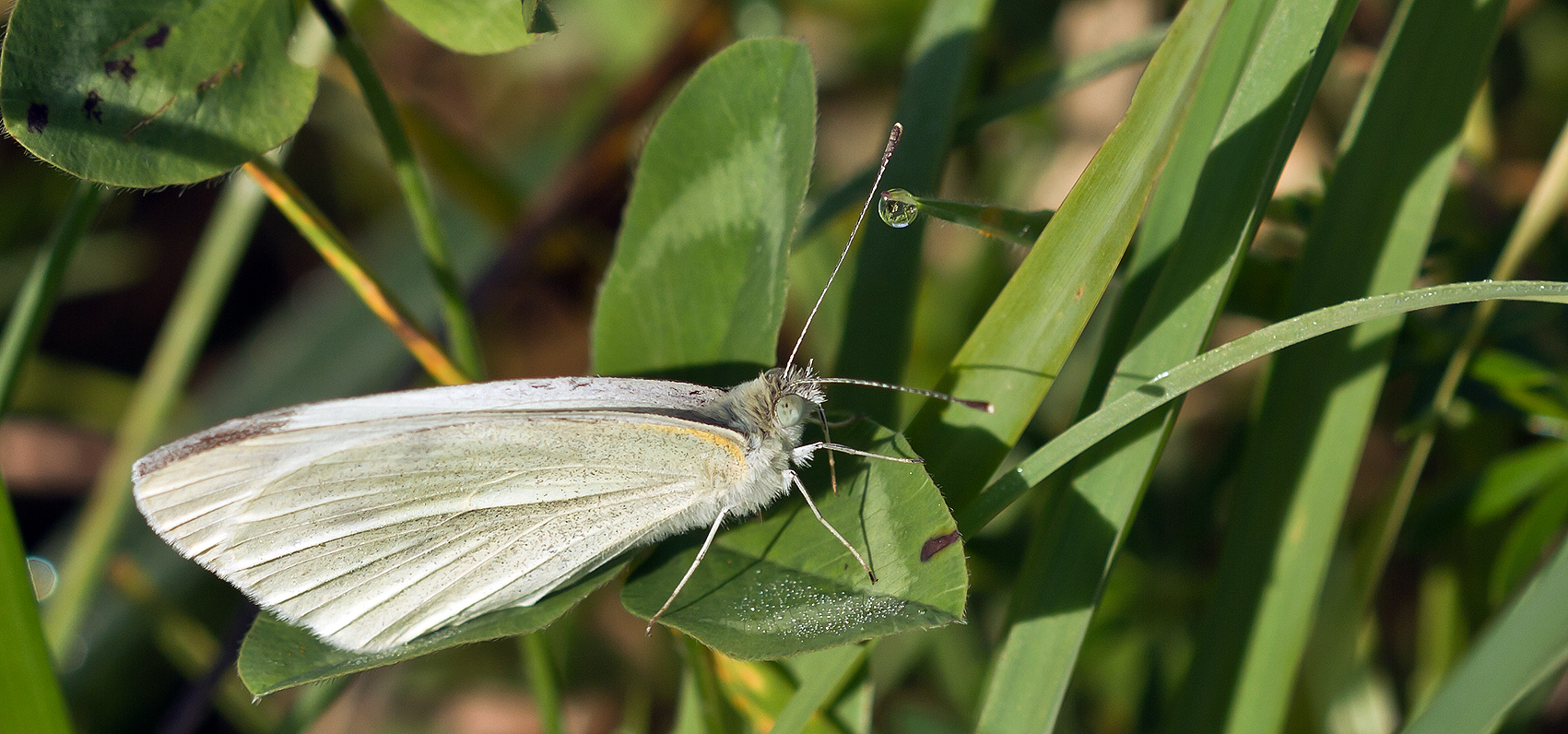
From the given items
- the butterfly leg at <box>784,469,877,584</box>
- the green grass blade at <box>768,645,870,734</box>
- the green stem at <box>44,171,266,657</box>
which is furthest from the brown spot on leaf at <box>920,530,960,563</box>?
the green stem at <box>44,171,266,657</box>

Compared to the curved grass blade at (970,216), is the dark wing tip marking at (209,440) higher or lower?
lower

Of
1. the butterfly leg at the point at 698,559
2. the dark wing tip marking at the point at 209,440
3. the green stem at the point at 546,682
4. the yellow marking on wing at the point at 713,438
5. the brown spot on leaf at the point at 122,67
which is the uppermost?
the brown spot on leaf at the point at 122,67

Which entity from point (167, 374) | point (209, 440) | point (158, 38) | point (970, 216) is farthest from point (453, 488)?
point (167, 374)

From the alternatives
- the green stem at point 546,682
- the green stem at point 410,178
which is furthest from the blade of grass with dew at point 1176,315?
the green stem at point 410,178

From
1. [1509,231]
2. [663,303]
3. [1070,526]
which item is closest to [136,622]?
[663,303]

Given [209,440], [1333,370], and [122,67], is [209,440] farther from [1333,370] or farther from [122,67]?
[1333,370]

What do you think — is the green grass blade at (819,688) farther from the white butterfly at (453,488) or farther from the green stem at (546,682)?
the green stem at (546,682)

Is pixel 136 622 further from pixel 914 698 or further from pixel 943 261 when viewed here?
pixel 943 261
